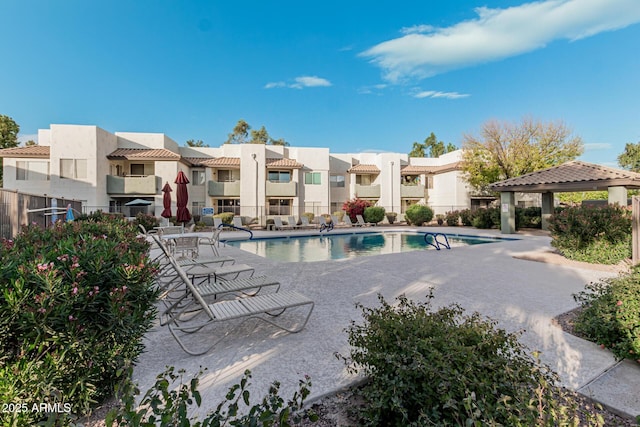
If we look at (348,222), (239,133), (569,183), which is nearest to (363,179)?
(348,222)

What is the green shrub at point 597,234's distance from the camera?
8242 millimetres

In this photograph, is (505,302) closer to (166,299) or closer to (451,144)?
(166,299)

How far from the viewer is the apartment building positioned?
2008cm

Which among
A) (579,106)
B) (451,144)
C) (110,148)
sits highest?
(451,144)

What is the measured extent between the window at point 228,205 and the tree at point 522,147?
2029 centimetres

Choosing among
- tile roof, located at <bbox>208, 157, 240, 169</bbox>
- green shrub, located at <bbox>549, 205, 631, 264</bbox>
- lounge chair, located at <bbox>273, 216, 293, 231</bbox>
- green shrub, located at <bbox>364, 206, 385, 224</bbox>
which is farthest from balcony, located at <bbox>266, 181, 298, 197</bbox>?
green shrub, located at <bbox>549, 205, 631, 264</bbox>

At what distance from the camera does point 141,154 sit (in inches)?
869

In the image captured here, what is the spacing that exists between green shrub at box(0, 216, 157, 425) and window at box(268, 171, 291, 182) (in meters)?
24.9

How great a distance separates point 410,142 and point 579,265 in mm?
51805

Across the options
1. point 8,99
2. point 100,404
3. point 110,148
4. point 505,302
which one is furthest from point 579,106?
point 8,99

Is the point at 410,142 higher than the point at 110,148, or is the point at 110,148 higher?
the point at 410,142

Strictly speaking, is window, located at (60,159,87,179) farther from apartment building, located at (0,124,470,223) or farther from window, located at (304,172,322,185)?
window, located at (304,172,322,185)

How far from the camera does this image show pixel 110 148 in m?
22.0

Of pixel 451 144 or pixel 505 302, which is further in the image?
pixel 451 144
